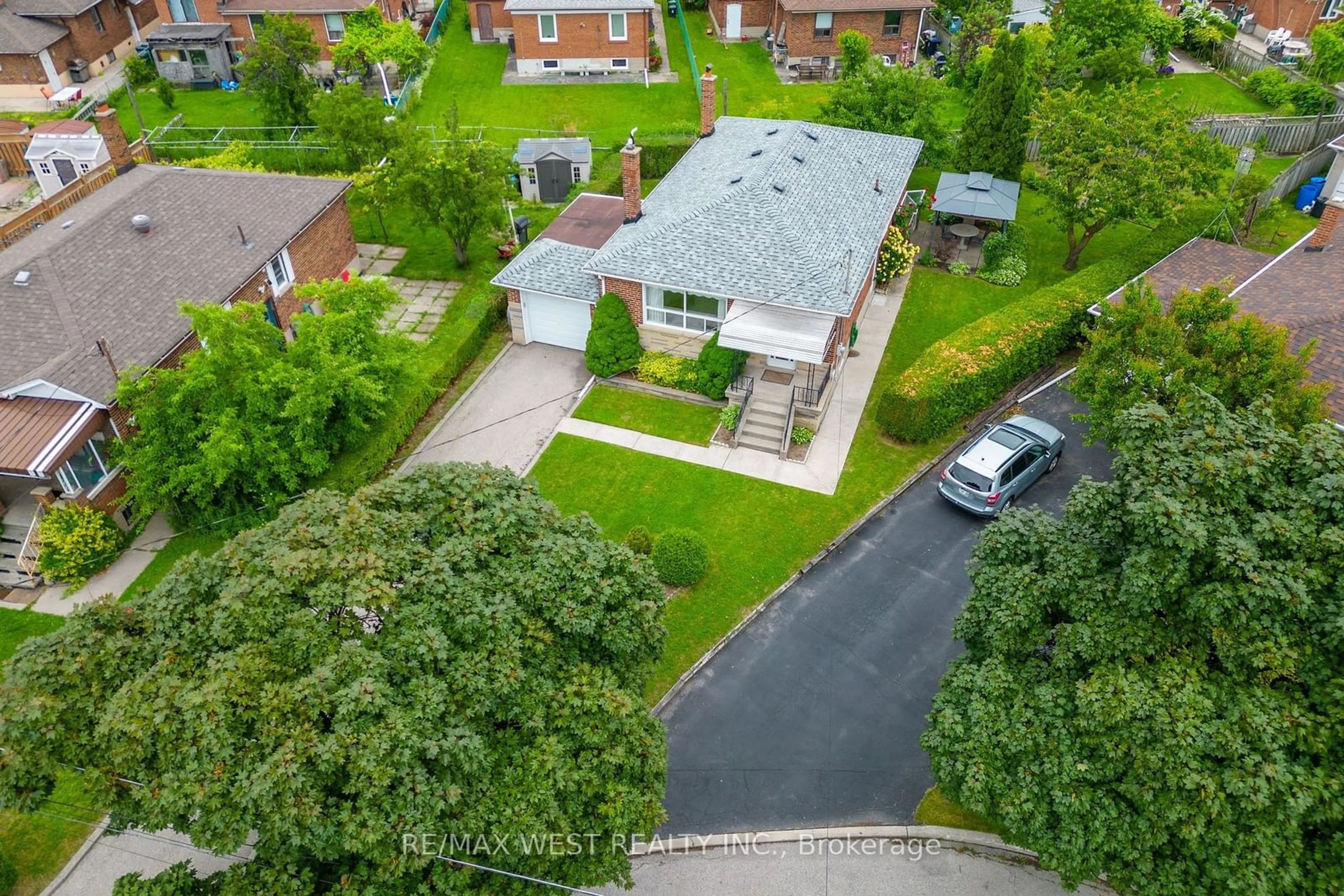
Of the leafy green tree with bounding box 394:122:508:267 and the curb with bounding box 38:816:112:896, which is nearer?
the curb with bounding box 38:816:112:896

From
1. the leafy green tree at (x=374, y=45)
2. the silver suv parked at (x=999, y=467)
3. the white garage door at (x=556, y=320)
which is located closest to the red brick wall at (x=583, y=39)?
the leafy green tree at (x=374, y=45)

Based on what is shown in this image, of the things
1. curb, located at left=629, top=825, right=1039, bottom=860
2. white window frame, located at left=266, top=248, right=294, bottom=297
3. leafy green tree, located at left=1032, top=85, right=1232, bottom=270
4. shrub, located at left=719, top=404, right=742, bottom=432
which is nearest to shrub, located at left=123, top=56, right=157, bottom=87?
white window frame, located at left=266, top=248, right=294, bottom=297

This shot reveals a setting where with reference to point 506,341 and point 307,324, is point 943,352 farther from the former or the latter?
point 307,324

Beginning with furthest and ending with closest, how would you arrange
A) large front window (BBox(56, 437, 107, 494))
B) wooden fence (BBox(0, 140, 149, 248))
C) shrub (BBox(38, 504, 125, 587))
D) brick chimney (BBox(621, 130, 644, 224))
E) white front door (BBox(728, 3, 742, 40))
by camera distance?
white front door (BBox(728, 3, 742, 40)) → wooden fence (BBox(0, 140, 149, 248)) → brick chimney (BBox(621, 130, 644, 224)) → large front window (BBox(56, 437, 107, 494)) → shrub (BBox(38, 504, 125, 587))

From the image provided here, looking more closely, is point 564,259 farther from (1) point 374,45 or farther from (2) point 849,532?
(1) point 374,45

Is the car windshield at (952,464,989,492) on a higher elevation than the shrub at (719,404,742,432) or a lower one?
higher

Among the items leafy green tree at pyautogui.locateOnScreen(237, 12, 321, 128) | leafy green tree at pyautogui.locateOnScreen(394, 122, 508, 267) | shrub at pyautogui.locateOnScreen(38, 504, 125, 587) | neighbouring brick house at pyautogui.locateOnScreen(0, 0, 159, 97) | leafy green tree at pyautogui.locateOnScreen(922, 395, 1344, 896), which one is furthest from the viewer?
neighbouring brick house at pyautogui.locateOnScreen(0, 0, 159, 97)

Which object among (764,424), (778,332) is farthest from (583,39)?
(764,424)

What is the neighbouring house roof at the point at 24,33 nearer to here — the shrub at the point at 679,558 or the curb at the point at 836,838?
the shrub at the point at 679,558

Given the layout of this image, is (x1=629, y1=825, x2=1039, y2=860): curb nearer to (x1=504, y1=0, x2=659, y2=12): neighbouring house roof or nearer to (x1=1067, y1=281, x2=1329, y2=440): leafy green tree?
(x1=1067, y1=281, x2=1329, y2=440): leafy green tree
